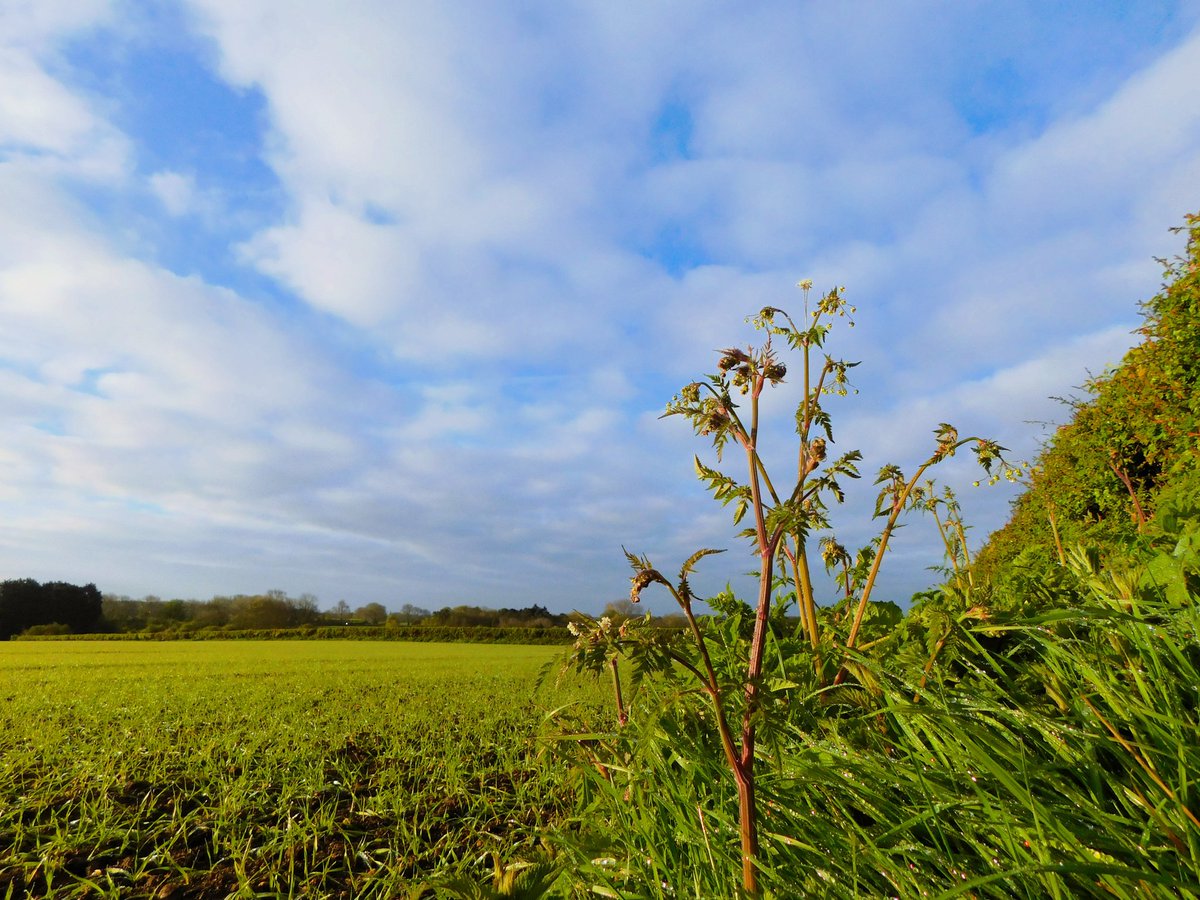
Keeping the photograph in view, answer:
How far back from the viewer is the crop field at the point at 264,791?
2.07 m

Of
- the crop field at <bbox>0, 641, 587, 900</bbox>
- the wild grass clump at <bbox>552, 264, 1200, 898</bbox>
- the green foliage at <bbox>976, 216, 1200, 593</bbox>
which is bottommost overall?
the crop field at <bbox>0, 641, 587, 900</bbox>

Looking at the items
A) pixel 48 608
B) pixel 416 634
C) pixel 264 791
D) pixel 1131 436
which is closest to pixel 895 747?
pixel 264 791

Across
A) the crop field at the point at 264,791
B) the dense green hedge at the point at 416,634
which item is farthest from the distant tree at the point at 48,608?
the crop field at the point at 264,791

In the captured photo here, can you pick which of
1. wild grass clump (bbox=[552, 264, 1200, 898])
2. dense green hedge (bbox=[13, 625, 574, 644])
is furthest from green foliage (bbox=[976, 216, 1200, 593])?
dense green hedge (bbox=[13, 625, 574, 644])

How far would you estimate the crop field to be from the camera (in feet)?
6.81

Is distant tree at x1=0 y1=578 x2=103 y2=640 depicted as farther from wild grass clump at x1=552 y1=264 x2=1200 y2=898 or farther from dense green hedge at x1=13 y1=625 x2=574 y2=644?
wild grass clump at x1=552 y1=264 x2=1200 y2=898

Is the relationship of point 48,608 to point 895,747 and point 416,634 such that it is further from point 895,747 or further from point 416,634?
point 895,747

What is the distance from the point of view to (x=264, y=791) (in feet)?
8.90

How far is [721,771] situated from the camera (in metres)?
1.68

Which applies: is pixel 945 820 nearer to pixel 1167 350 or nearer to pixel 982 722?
pixel 982 722

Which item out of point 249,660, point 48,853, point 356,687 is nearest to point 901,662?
point 48,853

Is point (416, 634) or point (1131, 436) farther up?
point (1131, 436)

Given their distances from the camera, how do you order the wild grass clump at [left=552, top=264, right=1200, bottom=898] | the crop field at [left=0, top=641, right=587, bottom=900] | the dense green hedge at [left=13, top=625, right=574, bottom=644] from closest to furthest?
the wild grass clump at [left=552, top=264, right=1200, bottom=898]
the crop field at [left=0, top=641, right=587, bottom=900]
the dense green hedge at [left=13, top=625, right=574, bottom=644]

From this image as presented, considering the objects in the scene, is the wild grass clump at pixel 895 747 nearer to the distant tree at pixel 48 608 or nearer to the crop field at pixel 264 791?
the crop field at pixel 264 791
